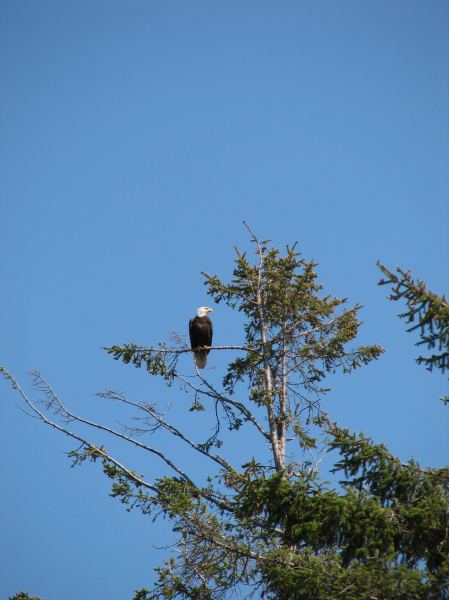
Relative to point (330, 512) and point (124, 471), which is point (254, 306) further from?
point (330, 512)

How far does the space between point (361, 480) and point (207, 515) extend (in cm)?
253

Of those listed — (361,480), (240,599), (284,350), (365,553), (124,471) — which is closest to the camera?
(365,553)

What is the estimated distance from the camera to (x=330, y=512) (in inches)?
298

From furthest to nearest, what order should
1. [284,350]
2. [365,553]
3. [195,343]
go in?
1. [195,343]
2. [284,350]
3. [365,553]

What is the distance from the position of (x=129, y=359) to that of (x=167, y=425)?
114cm

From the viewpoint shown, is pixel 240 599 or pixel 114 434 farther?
pixel 114 434

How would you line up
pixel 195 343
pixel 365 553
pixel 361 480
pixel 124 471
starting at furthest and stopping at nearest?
pixel 195 343, pixel 124 471, pixel 361 480, pixel 365 553

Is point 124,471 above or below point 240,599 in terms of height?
above

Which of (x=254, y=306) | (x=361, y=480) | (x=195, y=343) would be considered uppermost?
(x=195, y=343)

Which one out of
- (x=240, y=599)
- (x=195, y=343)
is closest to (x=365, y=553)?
(x=240, y=599)

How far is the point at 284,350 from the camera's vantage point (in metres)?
11.8

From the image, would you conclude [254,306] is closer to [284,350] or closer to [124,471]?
[284,350]

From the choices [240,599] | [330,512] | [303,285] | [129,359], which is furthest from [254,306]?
[330,512]

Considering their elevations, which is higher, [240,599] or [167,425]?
[167,425]
